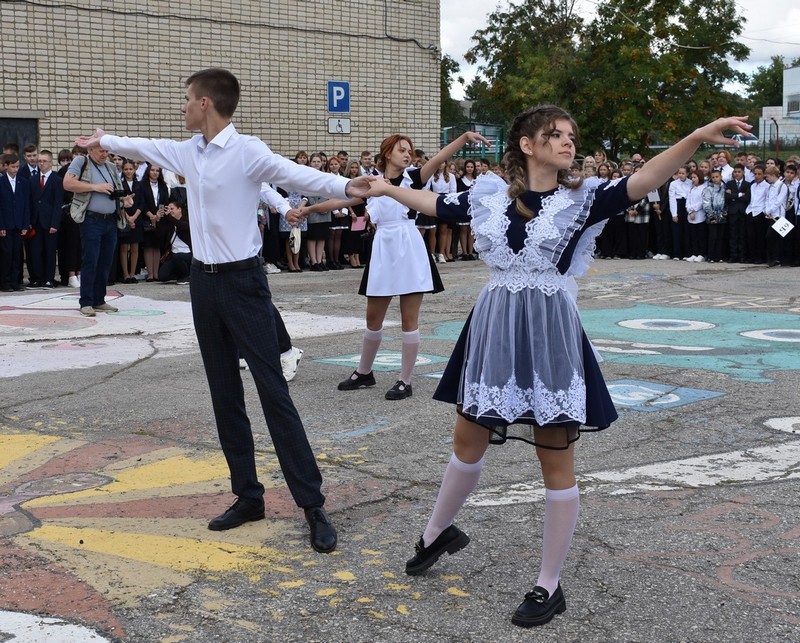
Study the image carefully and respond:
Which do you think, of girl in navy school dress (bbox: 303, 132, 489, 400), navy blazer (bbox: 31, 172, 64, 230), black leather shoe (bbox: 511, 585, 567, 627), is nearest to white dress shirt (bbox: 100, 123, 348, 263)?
black leather shoe (bbox: 511, 585, 567, 627)

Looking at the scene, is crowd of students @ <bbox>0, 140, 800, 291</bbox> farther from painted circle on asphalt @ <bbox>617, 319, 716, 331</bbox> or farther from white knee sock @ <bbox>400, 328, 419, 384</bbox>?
white knee sock @ <bbox>400, 328, 419, 384</bbox>

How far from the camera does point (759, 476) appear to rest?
5.86m

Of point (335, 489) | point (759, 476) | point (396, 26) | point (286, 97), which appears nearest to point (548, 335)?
point (335, 489)

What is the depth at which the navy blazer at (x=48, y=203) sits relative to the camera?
15789 millimetres

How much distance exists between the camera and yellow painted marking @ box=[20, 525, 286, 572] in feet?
15.2

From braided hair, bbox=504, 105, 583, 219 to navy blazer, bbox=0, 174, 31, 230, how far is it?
40.9 ft

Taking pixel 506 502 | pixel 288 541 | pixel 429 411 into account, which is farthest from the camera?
pixel 429 411

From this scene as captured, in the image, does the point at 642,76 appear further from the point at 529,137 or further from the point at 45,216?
the point at 529,137

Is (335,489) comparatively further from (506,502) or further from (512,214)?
(512,214)

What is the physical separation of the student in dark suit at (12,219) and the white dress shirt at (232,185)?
11.3m

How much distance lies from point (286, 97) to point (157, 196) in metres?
5.15

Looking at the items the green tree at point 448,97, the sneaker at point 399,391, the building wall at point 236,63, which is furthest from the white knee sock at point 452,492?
the green tree at point 448,97

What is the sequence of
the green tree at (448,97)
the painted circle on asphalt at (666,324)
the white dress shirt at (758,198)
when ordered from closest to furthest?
the painted circle on asphalt at (666,324), the white dress shirt at (758,198), the green tree at (448,97)

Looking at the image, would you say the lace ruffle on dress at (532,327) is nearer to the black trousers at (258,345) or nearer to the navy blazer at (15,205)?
the black trousers at (258,345)
